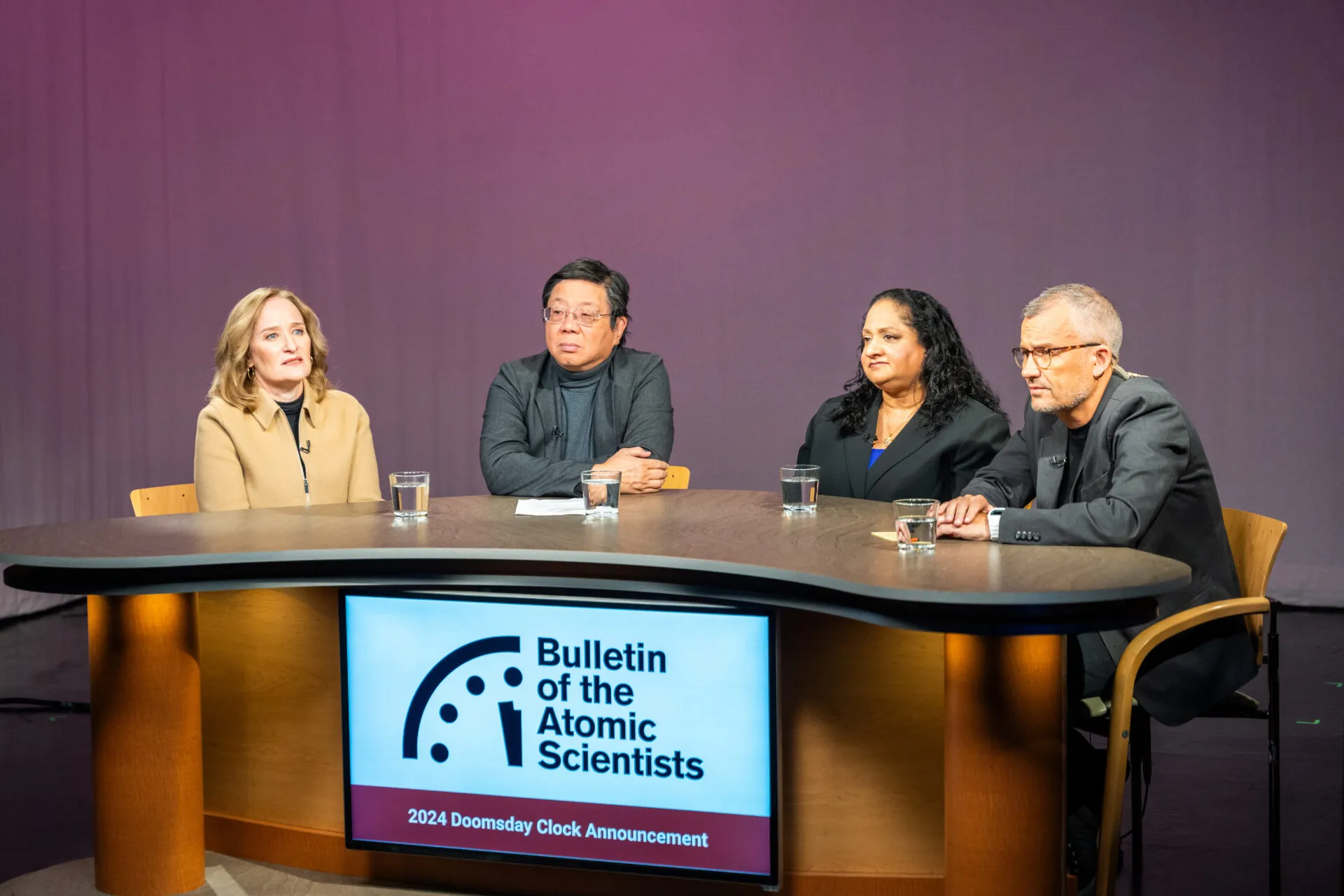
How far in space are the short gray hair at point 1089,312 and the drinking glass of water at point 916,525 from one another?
71 cm

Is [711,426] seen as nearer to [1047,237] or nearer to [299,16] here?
[1047,237]

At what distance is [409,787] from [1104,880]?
1.27 m

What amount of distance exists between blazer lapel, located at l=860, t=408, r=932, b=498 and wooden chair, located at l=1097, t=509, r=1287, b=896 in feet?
2.39

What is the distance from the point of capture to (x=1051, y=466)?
251 cm

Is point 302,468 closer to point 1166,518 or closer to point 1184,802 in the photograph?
point 1166,518

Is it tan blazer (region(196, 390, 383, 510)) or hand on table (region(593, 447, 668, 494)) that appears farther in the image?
tan blazer (region(196, 390, 383, 510))

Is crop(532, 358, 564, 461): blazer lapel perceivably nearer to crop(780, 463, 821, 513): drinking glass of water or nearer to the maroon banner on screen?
crop(780, 463, 821, 513): drinking glass of water


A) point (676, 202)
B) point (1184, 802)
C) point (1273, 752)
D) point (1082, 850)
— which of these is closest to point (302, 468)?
point (1082, 850)

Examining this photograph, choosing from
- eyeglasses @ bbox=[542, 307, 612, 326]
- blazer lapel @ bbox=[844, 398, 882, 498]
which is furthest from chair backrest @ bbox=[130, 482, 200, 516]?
blazer lapel @ bbox=[844, 398, 882, 498]

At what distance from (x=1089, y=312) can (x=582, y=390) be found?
1.39m

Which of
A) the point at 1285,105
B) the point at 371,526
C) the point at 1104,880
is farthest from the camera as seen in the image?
the point at 1285,105

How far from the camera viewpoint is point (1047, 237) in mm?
5258

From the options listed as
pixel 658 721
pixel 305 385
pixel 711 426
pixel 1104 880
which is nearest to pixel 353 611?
pixel 658 721

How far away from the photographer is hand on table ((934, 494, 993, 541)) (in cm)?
209
